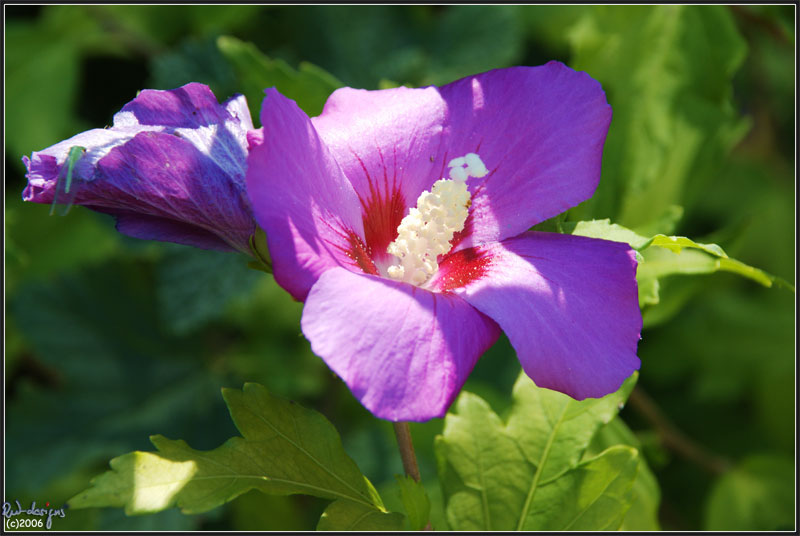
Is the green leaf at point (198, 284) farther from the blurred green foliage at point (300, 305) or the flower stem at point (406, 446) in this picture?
the flower stem at point (406, 446)

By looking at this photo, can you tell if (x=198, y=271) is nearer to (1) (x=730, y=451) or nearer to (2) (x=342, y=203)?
(2) (x=342, y=203)

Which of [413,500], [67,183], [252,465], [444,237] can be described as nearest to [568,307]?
[444,237]

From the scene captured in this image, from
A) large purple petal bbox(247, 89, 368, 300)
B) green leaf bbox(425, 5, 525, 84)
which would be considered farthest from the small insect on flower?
green leaf bbox(425, 5, 525, 84)

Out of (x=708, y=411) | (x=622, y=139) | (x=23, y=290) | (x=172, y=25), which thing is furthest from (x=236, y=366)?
(x=708, y=411)

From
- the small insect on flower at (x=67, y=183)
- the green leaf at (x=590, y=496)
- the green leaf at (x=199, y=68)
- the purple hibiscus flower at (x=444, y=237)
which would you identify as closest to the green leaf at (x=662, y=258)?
the purple hibiscus flower at (x=444, y=237)

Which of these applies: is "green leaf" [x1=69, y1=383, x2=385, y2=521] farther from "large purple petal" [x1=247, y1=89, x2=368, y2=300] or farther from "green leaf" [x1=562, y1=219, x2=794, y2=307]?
"green leaf" [x1=562, y1=219, x2=794, y2=307]

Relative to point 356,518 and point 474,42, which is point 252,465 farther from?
point 474,42

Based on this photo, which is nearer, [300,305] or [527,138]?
[527,138]
